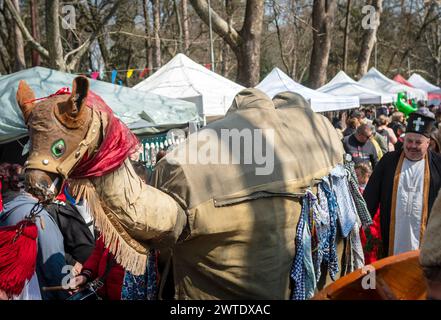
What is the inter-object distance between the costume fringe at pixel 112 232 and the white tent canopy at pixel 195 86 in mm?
6396

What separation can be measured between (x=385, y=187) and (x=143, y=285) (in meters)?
2.60

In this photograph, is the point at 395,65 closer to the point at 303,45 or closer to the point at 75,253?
the point at 303,45

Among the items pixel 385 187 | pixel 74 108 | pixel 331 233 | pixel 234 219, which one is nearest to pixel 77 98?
pixel 74 108

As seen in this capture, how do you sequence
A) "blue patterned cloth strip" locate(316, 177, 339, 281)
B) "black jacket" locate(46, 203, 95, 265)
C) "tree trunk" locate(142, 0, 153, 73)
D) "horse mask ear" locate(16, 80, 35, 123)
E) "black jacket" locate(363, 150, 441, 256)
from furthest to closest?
1. "tree trunk" locate(142, 0, 153, 73)
2. "black jacket" locate(363, 150, 441, 256)
3. "black jacket" locate(46, 203, 95, 265)
4. "blue patterned cloth strip" locate(316, 177, 339, 281)
5. "horse mask ear" locate(16, 80, 35, 123)

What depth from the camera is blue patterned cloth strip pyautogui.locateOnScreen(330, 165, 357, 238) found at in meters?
3.21

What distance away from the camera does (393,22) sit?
131 ft

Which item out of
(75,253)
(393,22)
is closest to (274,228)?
(75,253)

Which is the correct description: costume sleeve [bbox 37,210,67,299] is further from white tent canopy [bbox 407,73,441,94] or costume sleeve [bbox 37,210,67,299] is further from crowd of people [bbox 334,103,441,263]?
white tent canopy [bbox 407,73,441,94]

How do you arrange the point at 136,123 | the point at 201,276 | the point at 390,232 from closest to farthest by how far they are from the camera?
1. the point at 201,276
2. the point at 390,232
3. the point at 136,123

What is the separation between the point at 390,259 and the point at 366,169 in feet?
12.4

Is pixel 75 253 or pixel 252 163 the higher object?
pixel 252 163

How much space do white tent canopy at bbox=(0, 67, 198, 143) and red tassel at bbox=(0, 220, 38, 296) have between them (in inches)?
106

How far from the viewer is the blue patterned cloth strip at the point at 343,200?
10.5ft

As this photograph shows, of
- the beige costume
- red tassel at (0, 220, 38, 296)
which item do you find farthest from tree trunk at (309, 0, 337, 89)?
red tassel at (0, 220, 38, 296)
